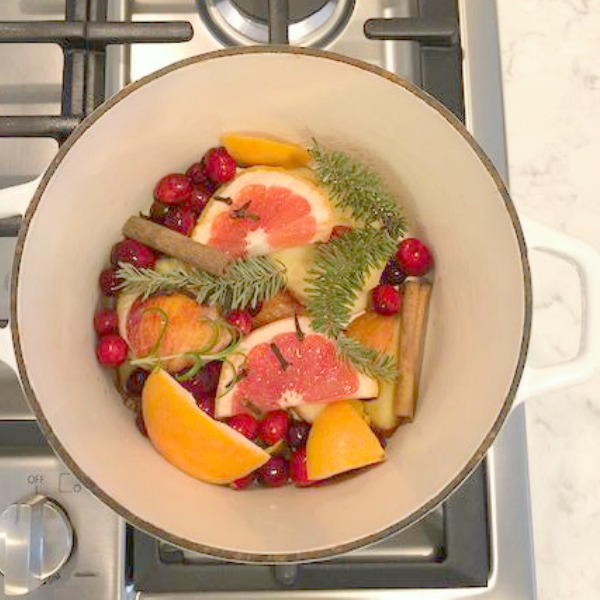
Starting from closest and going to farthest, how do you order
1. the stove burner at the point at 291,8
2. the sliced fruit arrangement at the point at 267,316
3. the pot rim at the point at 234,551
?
the pot rim at the point at 234,551 < the sliced fruit arrangement at the point at 267,316 < the stove burner at the point at 291,8

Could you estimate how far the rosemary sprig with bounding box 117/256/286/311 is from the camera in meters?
0.73

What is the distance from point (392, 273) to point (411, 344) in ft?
0.23

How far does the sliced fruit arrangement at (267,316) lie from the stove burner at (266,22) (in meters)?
0.12

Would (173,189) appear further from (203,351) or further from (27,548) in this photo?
(27,548)

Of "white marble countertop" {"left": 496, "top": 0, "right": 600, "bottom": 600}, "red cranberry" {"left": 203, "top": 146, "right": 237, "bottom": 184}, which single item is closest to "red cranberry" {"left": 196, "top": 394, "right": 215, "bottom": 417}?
"red cranberry" {"left": 203, "top": 146, "right": 237, "bottom": 184}

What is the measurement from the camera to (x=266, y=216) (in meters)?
0.78

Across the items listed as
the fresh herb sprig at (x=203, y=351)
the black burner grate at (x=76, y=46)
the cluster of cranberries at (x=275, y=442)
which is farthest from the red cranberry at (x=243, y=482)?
the black burner grate at (x=76, y=46)

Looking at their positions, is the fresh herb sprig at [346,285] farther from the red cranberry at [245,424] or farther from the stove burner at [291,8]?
the stove burner at [291,8]

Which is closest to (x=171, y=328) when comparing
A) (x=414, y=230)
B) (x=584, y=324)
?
(x=414, y=230)

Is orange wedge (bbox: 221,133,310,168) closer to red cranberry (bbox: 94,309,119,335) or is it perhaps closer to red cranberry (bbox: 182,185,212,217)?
red cranberry (bbox: 182,185,212,217)

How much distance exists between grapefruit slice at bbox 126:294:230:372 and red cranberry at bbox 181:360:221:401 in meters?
0.01

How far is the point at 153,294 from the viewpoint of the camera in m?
0.76

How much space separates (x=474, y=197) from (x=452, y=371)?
15 centimetres

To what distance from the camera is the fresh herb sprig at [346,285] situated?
2.38 feet
